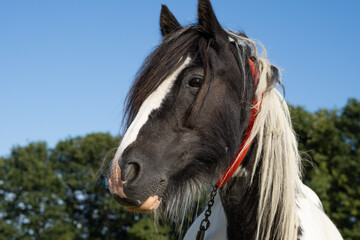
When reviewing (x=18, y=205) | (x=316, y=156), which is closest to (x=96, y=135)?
(x=18, y=205)

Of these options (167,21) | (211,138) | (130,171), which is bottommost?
(130,171)

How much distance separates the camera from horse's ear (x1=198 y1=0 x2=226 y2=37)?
2418mm


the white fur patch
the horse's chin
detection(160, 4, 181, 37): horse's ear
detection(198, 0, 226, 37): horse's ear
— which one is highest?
detection(160, 4, 181, 37): horse's ear

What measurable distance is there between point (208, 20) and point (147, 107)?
733mm

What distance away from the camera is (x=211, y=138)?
229 centimetres

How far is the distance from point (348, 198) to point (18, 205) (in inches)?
932

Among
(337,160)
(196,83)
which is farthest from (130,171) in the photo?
(337,160)

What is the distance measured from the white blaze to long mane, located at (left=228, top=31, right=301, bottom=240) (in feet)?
2.03

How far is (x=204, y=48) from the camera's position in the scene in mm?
2408

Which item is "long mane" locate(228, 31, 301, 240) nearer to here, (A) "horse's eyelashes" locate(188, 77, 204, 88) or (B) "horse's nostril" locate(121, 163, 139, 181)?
(A) "horse's eyelashes" locate(188, 77, 204, 88)

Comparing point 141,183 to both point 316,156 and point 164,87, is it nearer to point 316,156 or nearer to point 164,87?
point 164,87

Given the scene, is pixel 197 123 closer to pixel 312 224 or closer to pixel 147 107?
pixel 147 107

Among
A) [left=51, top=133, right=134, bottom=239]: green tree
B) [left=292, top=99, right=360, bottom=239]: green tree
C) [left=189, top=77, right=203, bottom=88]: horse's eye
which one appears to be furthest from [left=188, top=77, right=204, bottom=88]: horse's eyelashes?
[left=51, top=133, right=134, bottom=239]: green tree

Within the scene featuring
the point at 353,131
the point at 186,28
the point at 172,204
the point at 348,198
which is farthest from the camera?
the point at 353,131
